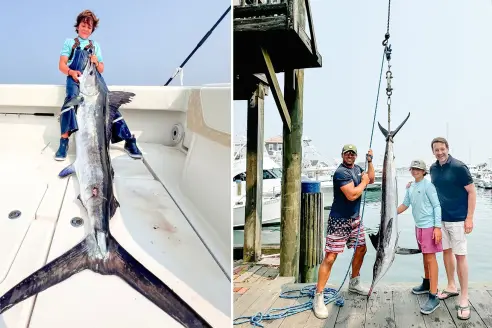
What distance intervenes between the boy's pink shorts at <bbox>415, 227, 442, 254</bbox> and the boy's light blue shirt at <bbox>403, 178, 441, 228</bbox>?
0.02 meters

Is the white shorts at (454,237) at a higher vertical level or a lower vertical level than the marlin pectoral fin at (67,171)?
lower

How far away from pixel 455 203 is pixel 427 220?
134mm

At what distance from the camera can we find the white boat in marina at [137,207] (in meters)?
1.41

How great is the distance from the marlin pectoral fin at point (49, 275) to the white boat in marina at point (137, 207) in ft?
0.09

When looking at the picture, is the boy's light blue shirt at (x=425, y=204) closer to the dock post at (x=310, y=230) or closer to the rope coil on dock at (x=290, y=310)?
the rope coil on dock at (x=290, y=310)

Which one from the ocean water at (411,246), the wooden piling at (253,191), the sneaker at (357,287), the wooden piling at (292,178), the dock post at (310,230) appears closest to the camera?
the ocean water at (411,246)

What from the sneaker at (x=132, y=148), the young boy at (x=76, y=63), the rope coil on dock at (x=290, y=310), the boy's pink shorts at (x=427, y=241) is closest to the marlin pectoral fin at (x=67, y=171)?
the young boy at (x=76, y=63)

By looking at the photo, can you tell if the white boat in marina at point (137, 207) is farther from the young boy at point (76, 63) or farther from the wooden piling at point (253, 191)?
the wooden piling at point (253, 191)

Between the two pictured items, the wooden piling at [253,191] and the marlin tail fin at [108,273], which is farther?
the wooden piling at [253,191]

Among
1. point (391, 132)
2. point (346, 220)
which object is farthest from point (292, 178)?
point (391, 132)

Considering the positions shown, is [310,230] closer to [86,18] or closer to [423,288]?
[423,288]

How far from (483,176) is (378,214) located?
0.49 m

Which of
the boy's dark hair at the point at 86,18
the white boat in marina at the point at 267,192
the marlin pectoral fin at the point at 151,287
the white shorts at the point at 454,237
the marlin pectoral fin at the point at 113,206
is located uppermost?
the boy's dark hair at the point at 86,18

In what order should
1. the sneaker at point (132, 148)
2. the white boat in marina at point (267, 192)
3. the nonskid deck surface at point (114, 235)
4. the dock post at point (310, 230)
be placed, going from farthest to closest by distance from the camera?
the white boat in marina at point (267, 192) → the dock post at point (310, 230) → the sneaker at point (132, 148) → the nonskid deck surface at point (114, 235)
